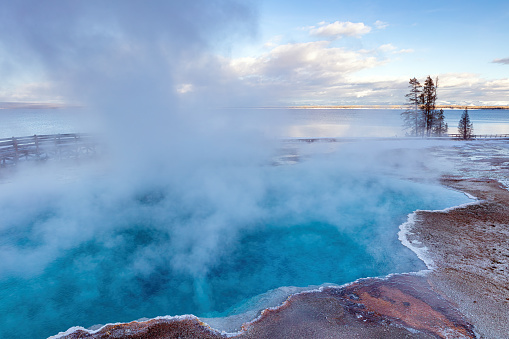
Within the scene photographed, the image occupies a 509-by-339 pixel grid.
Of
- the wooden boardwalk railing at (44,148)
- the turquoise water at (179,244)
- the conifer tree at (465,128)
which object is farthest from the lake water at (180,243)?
the conifer tree at (465,128)

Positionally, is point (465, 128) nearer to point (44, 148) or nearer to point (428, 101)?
point (428, 101)

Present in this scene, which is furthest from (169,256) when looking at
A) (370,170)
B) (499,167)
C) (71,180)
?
(499,167)

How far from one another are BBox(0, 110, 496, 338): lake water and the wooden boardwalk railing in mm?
4815

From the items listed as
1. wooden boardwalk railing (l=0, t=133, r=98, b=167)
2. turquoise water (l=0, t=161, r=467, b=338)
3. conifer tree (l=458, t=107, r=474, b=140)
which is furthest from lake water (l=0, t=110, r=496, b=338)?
conifer tree (l=458, t=107, r=474, b=140)

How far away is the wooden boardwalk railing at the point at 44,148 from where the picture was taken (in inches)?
736

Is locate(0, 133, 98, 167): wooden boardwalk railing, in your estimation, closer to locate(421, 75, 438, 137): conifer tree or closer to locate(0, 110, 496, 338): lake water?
locate(0, 110, 496, 338): lake water

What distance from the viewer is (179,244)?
916cm

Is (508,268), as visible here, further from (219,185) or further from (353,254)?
(219,185)

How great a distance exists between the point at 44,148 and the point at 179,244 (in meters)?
18.0

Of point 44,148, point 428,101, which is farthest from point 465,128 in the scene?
point 44,148

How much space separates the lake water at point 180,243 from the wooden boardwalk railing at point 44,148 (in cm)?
482

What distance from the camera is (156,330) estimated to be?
17.4 feet

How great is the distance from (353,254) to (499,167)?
57.3 feet

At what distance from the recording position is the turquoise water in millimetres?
6607
